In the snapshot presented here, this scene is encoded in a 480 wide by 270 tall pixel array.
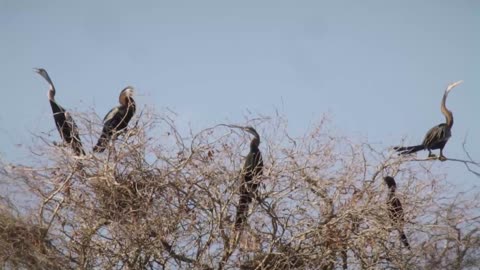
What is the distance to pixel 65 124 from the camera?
7711 mm

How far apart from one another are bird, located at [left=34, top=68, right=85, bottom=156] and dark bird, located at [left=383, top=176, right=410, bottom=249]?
322cm

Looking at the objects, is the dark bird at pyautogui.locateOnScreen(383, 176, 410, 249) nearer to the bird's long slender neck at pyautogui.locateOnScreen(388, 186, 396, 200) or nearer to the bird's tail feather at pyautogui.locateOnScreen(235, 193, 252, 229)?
the bird's long slender neck at pyautogui.locateOnScreen(388, 186, 396, 200)

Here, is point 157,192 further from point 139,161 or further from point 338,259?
point 338,259

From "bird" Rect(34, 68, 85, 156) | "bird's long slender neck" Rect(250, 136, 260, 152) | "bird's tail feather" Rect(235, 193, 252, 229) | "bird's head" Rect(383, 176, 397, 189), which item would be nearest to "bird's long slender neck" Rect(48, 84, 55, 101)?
"bird" Rect(34, 68, 85, 156)

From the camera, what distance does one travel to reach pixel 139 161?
6.39 meters

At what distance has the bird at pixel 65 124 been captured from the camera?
6660 mm

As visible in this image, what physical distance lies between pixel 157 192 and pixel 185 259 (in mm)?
701

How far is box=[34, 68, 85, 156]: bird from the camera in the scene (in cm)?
666

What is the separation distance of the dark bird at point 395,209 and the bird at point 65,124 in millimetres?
3221

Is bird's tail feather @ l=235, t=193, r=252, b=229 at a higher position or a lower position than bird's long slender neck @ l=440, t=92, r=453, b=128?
lower

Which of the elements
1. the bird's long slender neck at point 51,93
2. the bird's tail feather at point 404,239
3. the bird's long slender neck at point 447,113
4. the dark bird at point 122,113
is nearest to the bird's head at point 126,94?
the dark bird at point 122,113

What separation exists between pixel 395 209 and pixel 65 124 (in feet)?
12.6

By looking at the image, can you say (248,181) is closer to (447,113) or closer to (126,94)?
(126,94)

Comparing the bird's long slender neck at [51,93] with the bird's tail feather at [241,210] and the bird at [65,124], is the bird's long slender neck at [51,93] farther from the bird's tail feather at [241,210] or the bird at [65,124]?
the bird's tail feather at [241,210]
